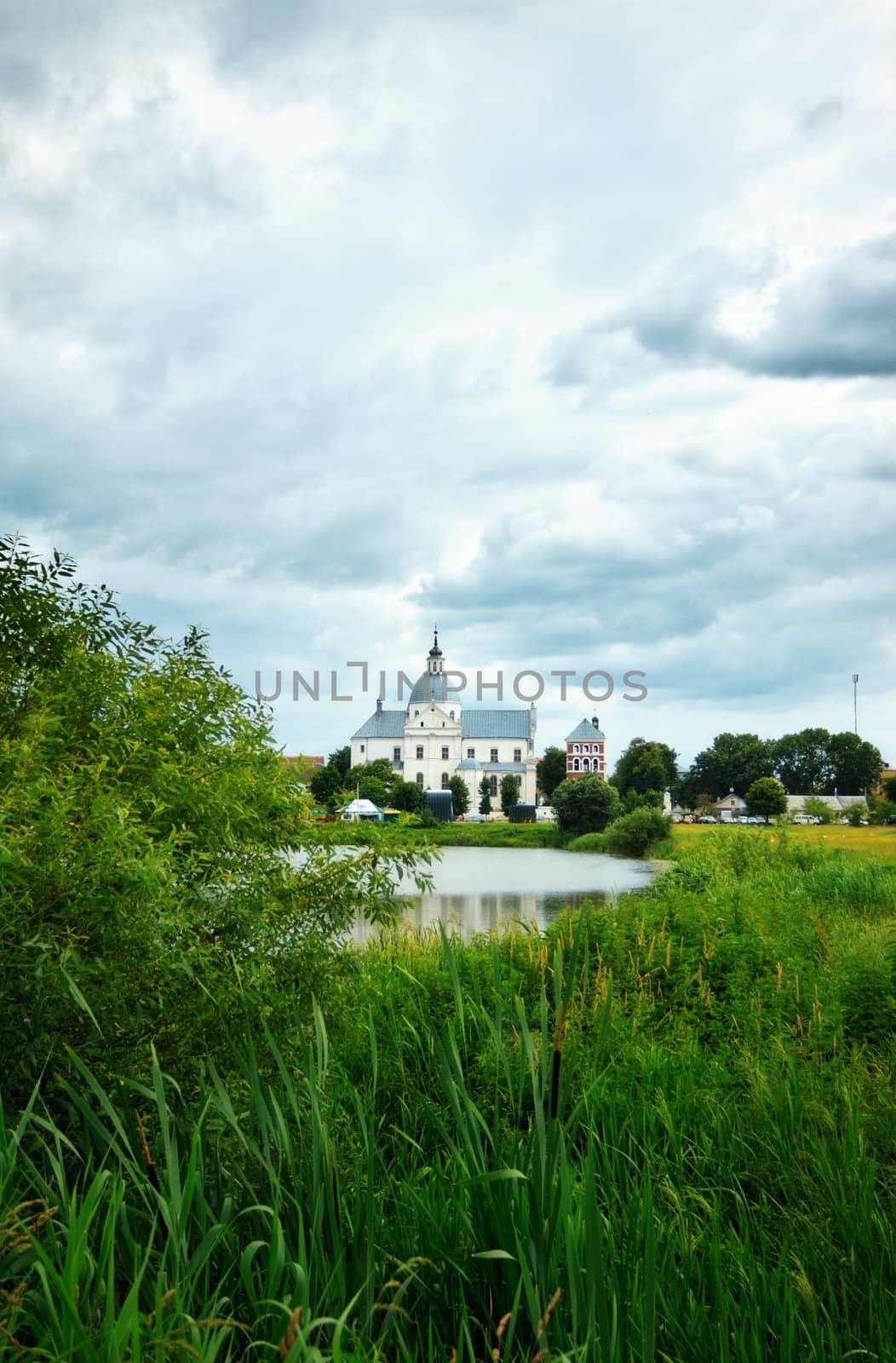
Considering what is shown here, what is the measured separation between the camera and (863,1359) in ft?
7.59

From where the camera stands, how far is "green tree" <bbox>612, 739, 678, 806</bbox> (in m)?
51.2

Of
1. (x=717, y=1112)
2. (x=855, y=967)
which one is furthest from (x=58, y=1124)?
(x=855, y=967)

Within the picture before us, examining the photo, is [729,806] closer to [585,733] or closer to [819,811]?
[585,733]

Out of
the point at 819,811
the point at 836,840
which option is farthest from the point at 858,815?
the point at 836,840

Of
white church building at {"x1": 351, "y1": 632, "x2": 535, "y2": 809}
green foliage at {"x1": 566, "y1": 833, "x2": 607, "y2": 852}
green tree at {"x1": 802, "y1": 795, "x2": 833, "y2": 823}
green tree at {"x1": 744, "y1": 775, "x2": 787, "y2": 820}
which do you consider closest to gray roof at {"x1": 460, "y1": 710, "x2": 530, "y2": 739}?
white church building at {"x1": 351, "y1": 632, "x2": 535, "y2": 809}

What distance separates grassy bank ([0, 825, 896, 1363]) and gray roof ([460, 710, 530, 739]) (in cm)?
8759

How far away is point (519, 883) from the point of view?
20797mm

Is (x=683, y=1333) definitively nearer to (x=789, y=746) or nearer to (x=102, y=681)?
(x=102, y=681)

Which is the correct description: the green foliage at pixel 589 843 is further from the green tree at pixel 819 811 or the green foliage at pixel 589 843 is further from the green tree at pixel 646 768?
the green tree at pixel 646 768

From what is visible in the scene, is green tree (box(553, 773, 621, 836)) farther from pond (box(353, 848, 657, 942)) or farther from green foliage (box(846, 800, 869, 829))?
green foliage (box(846, 800, 869, 829))

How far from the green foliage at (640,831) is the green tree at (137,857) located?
24602 mm

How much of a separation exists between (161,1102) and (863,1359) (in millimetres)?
1773

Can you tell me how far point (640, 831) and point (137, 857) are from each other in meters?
26.2

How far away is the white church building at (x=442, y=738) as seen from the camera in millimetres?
88688
